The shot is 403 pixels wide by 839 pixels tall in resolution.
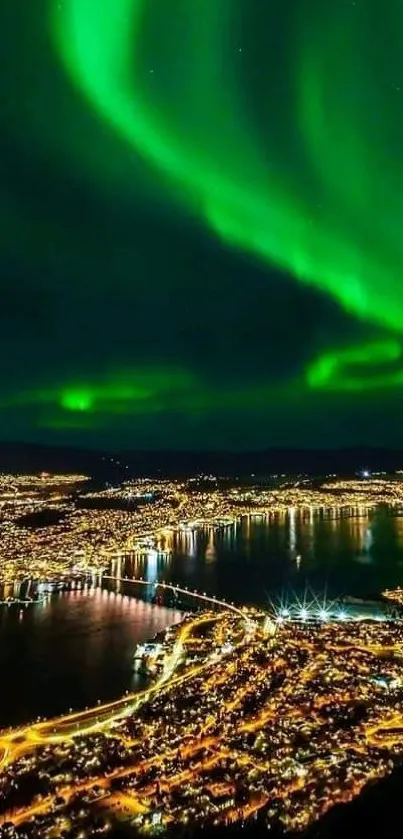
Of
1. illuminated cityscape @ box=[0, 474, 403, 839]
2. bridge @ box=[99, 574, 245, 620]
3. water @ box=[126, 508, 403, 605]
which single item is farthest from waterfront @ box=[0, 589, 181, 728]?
water @ box=[126, 508, 403, 605]

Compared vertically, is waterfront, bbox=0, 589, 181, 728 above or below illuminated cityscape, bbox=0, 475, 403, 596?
below

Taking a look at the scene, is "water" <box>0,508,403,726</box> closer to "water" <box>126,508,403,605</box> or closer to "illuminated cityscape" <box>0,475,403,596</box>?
"water" <box>126,508,403,605</box>

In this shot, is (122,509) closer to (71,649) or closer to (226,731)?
(71,649)

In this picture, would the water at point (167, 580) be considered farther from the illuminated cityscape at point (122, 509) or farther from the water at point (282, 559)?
the illuminated cityscape at point (122, 509)

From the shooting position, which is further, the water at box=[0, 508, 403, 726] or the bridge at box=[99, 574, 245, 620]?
the bridge at box=[99, 574, 245, 620]

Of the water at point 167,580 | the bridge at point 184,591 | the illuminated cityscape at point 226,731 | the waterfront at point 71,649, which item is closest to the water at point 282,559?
the water at point 167,580

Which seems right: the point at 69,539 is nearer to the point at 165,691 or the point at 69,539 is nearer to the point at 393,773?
the point at 165,691

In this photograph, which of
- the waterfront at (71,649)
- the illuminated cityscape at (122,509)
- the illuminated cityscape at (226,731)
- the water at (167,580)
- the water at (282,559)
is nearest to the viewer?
the illuminated cityscape at (226,731)

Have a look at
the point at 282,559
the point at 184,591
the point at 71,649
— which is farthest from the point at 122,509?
the point at 71,649
